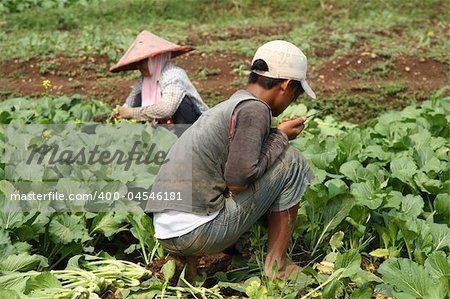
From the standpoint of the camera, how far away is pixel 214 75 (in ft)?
34.5

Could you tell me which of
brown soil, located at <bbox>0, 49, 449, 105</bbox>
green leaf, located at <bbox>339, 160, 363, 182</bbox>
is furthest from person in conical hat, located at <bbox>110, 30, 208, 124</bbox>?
brown soil, located at <bbox>0, 49, 449, 105</bbox>

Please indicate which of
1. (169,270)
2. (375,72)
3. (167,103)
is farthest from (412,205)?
(375,72)

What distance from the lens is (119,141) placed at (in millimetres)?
5473

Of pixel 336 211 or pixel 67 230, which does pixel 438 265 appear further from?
pixel 67 230

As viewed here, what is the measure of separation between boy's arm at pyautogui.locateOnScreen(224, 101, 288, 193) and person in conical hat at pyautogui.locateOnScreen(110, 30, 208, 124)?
2.56 metres

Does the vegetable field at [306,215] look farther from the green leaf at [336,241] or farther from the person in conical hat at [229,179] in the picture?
the person in conical hat at [229,179]

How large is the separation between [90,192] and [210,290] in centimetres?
108

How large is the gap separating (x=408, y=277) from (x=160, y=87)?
10.7 ft

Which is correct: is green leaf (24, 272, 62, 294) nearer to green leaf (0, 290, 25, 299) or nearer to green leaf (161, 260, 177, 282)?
green leaf (0, 290, 25, 299)

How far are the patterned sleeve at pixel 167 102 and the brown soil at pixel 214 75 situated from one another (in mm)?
3316

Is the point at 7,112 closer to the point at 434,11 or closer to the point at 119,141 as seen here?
the point at 119,141

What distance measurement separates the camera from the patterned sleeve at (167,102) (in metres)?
6.16

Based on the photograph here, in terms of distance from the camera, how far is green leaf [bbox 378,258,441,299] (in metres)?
3.52

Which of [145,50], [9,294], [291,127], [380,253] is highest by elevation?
[291,127]
